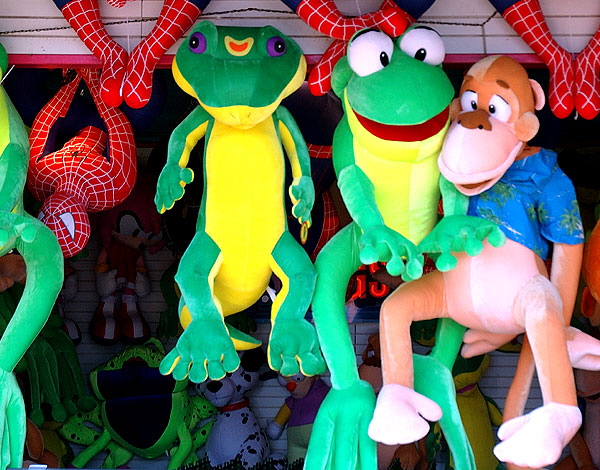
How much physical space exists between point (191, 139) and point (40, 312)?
2.04ft

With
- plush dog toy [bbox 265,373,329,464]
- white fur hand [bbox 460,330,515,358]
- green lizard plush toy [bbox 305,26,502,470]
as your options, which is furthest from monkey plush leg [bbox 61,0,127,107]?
plush dog toy [bbox 265,373,329,464]

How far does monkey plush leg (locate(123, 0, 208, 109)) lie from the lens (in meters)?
2.60

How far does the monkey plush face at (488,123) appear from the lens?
8.07ft

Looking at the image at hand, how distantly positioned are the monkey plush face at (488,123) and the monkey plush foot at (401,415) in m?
0.55

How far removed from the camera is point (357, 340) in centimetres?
396

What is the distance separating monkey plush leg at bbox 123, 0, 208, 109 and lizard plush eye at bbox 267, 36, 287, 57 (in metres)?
0.23

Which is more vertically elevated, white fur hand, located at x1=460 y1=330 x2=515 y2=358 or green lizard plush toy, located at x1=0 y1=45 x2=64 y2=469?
green lizard plush toy, located at x1=0 y1=45 x2=64 y2=469

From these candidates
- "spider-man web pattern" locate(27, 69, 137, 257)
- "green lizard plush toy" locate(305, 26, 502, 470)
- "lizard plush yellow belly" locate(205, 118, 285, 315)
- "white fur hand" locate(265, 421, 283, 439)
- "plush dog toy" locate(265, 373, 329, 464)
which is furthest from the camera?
"white fur hand" locate(265, 421, 283, 439)

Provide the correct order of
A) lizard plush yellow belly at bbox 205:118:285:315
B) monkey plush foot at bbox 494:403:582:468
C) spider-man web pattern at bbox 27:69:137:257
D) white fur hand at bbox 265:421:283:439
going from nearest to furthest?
monkey plush foot at bbox 494:403:582:468 < lizard plush yellow belly at bbox 205:118:285:315 < spider-man web pattern at bbox 27:69:137:257 < white fur hand at bbox 265:421:283:439

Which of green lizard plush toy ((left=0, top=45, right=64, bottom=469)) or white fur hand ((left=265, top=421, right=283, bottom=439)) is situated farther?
white fur hand ((left=265, top=421, right=283, bottom=439))

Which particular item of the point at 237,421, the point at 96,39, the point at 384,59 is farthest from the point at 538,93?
the point at 237,421

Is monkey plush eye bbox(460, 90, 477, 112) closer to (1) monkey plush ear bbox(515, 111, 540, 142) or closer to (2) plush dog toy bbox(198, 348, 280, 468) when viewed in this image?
(1) monkey plush ear bbox(515, 111, 540, 142)

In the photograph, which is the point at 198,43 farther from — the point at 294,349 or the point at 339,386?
the point at 339,386

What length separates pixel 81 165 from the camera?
295cm
